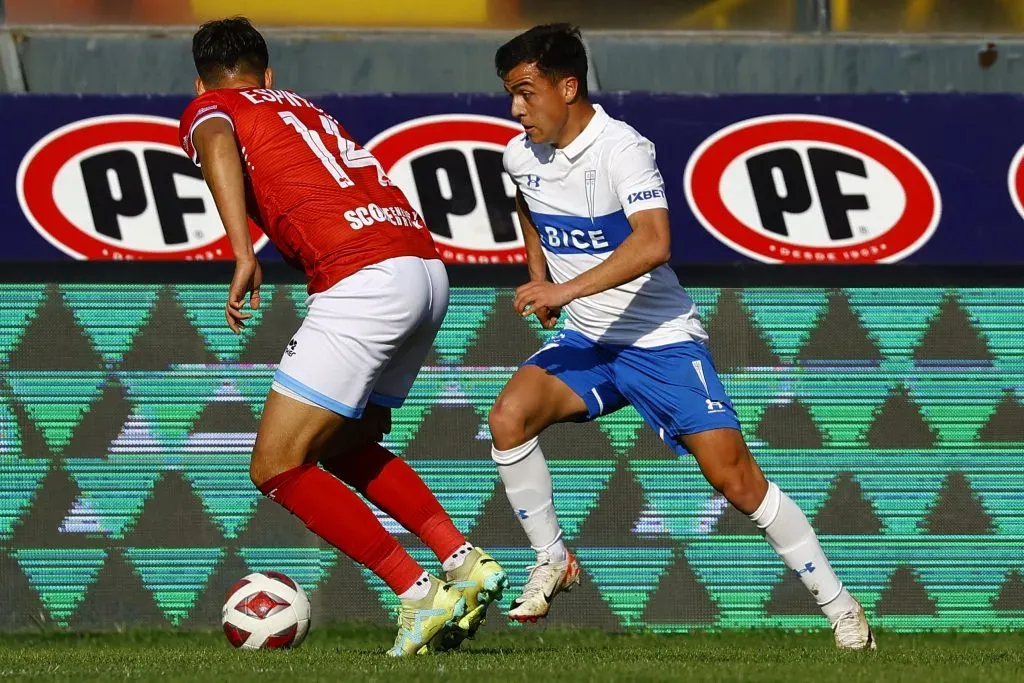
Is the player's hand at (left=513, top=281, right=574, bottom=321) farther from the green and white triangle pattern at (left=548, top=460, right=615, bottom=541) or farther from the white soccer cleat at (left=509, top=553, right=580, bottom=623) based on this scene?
the green and white triangle pattern at (left=548, top=460, right=615, bottom=541)

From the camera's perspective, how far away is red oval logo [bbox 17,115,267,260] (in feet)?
24.6

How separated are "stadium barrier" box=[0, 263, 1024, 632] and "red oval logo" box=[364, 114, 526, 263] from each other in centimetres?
20

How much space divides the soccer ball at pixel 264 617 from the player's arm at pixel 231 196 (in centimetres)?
147

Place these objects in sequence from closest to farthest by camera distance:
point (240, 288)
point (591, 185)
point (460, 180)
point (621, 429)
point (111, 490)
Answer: point (240, 288) < point (591, 185) < point (111, 490) < point (621, 429) < point (460, 180)

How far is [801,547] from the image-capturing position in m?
5.69

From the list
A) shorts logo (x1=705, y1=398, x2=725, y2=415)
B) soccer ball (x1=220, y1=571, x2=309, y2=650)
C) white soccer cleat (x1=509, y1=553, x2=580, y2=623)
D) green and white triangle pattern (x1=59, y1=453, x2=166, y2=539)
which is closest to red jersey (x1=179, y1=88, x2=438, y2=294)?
shorts logo (x1=705, y1=398, x2=725, y2=415)

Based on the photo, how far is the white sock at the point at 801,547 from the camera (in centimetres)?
566

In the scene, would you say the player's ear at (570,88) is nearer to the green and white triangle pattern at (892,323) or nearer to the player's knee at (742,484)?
the player's knee at (742,484)

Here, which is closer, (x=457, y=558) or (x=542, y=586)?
(x=457, y=558)

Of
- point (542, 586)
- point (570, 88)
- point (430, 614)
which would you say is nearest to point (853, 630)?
point (542, 586)

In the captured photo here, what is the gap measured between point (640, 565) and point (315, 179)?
9.59ft

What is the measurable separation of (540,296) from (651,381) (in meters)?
0.79

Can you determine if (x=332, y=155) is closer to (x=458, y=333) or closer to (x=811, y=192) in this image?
(x=458, y=333)

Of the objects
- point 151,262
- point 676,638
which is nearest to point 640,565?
point 676,638
